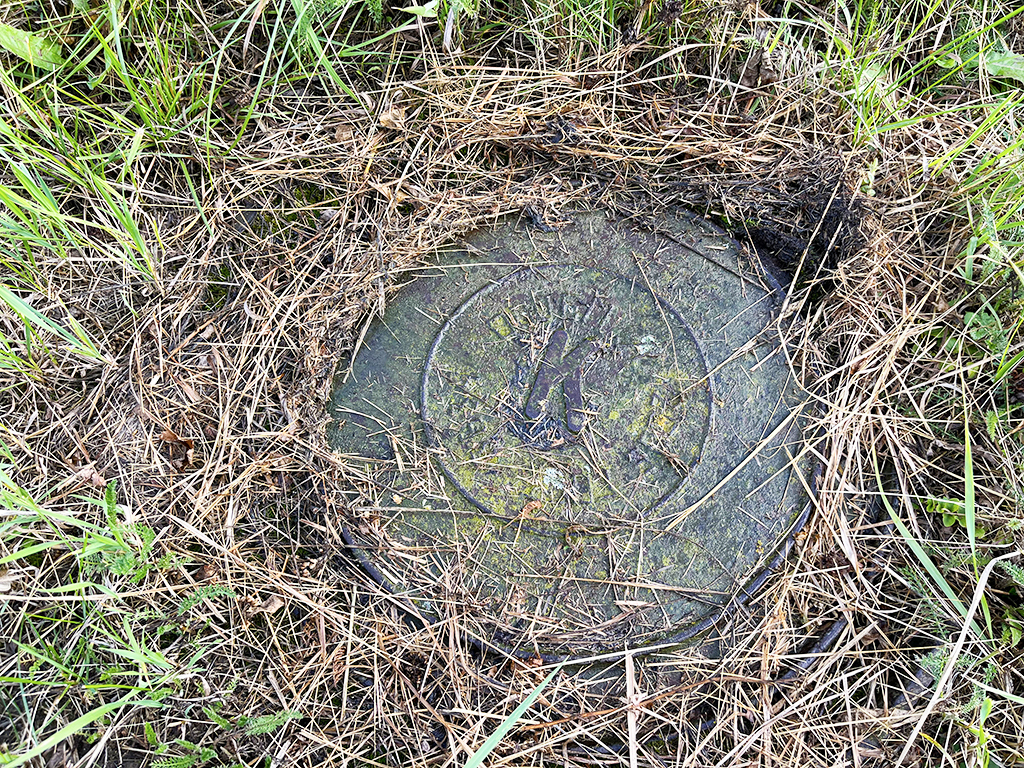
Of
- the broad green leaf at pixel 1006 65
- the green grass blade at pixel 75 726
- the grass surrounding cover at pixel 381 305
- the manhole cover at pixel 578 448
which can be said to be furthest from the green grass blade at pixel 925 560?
the green grass blade at pixel 75 726

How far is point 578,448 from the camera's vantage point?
5.92 feet

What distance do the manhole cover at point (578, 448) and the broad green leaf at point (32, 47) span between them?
4.05 feet

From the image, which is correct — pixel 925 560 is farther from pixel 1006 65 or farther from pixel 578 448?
pixel 1006 65

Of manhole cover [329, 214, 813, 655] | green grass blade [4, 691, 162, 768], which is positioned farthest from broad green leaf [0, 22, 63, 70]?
green grass blade [4, 691, 162, 768]

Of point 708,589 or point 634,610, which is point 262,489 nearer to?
point 634,610

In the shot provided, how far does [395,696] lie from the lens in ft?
5.65

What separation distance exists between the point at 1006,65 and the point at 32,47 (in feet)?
9.31

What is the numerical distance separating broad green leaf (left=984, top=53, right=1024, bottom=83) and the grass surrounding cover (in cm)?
1

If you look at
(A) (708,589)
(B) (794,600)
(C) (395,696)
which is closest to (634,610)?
(A) (708,589)

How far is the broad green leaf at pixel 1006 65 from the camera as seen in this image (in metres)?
2.15

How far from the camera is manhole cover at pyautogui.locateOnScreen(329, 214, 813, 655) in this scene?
177 centimetres

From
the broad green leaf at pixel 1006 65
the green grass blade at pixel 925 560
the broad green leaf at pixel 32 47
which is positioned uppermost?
the broad green leaf at pixel 1006 65

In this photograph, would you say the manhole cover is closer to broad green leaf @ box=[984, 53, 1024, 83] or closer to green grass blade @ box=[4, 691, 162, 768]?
green grass blade @ box=[4, 691, 162, 768]

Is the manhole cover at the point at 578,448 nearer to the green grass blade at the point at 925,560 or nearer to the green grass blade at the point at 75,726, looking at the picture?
the green grass blade at the point at 925,560
